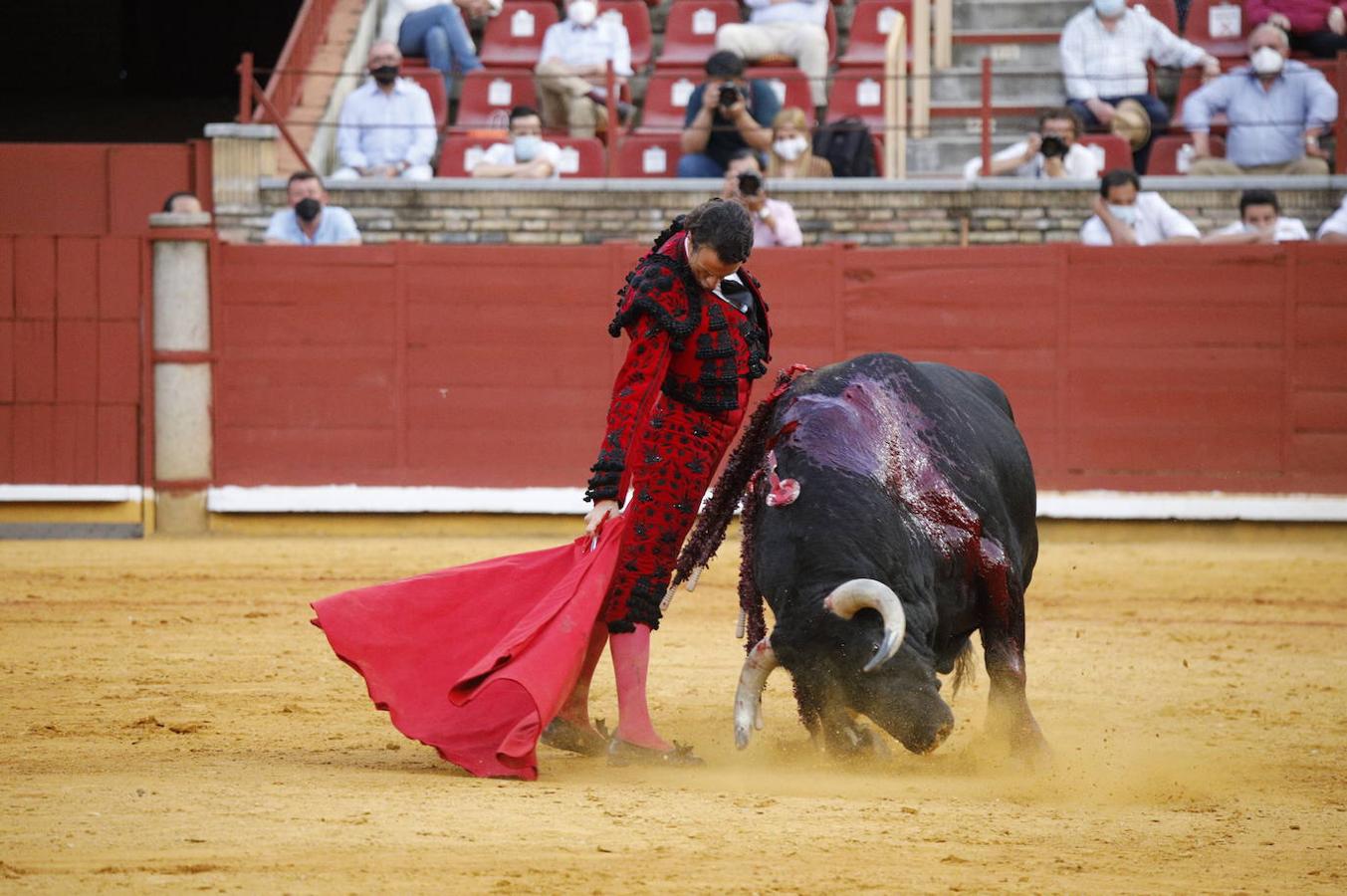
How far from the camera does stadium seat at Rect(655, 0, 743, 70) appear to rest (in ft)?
41.2

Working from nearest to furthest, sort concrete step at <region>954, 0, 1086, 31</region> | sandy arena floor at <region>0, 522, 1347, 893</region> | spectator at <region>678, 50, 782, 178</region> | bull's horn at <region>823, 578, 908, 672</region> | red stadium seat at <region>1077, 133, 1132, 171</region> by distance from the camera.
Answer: sandy arena floor at <region>0, 522, 1347, 893</region> < bull's horn at <region>823, 578, 908, 672</region> < spectator at <region>678, 50, 782, 178</region> < red stadium seat at <region>1077, 133, 1132, 171</region> < concrete step at <region>954, 0, 1086, 31</region>

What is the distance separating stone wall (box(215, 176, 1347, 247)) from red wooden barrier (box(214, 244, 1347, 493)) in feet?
3.11

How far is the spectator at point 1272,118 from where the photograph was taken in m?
11.0

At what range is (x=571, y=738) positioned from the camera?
183 inches

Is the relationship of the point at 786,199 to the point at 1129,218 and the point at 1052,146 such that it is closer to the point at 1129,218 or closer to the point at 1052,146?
the point at 1052,146

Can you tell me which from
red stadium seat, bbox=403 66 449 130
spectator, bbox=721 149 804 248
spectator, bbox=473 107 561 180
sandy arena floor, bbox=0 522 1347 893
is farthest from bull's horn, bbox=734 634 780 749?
red stadium seat, bbox=403 66 449 130

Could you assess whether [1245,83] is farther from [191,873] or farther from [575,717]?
[191,873]

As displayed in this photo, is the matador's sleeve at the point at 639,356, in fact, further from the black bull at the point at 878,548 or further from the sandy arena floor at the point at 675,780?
the sandy arena floor at the point at 675,780

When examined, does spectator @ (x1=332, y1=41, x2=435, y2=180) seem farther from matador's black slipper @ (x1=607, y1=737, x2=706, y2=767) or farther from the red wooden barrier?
matador's black slipper @ (x1=607, y1=737, x2=706, y2=767)

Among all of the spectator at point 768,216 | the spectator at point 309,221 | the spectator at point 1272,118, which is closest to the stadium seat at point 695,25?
the spectator at point 768,216

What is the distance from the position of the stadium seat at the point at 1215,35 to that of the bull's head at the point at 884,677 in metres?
8.90

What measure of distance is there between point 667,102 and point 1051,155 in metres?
2.58

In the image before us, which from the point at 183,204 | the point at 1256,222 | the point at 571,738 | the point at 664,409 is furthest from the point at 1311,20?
the point at 571,738

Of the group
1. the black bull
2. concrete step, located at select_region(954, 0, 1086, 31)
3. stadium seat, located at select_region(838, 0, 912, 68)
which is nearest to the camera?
the black bull
